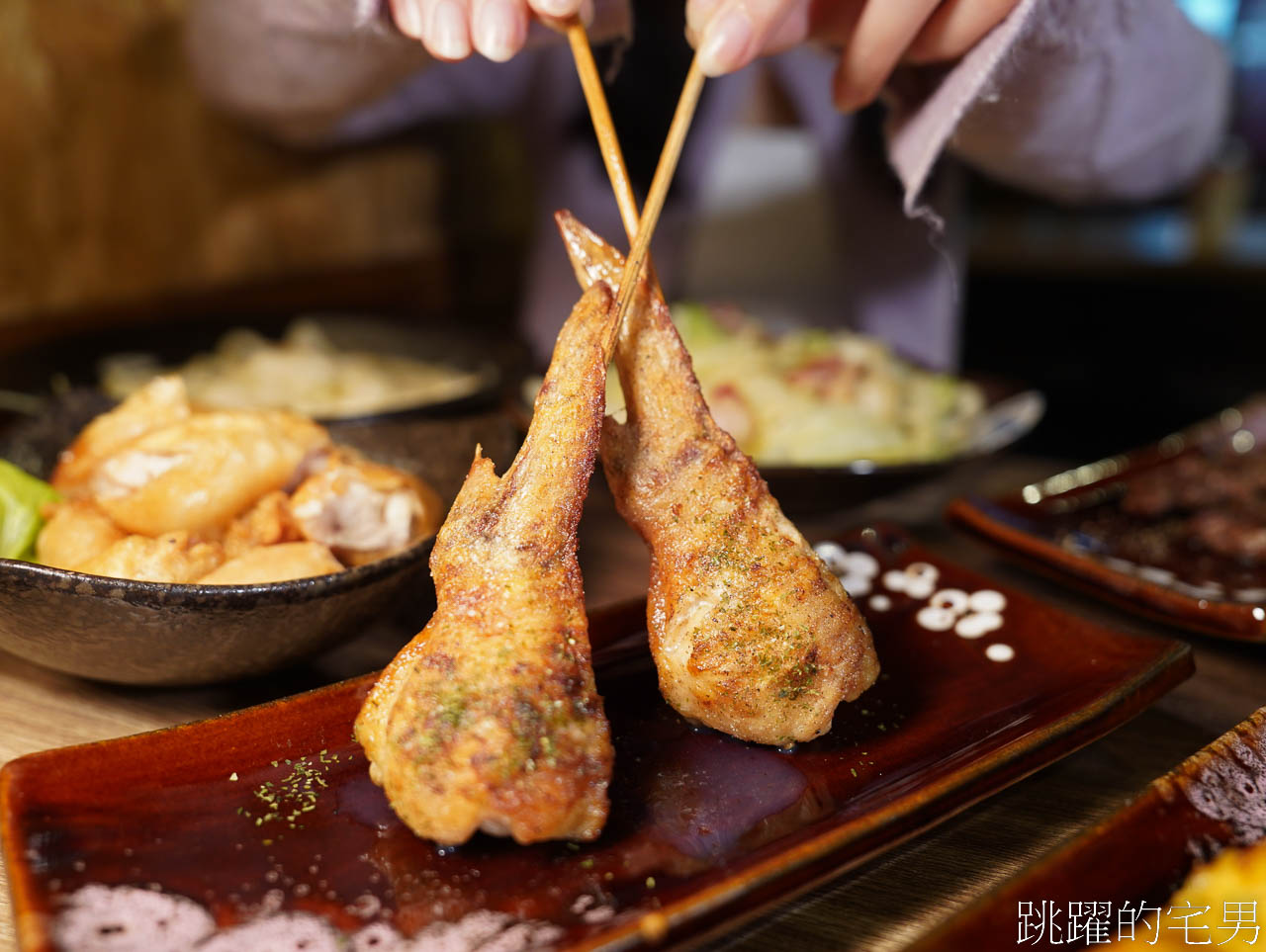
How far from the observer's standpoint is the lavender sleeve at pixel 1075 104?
1672mm

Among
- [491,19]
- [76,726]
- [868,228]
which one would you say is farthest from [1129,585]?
[868,228]

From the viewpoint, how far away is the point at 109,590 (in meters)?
1.23

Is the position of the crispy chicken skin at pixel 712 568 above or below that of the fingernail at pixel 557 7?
below

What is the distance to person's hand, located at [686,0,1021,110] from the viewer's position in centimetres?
141

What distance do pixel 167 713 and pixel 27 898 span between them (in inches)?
22.9

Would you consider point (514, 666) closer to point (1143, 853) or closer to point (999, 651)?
point (1143, 853)

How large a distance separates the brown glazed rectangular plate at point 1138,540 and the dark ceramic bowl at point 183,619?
1.15 metres

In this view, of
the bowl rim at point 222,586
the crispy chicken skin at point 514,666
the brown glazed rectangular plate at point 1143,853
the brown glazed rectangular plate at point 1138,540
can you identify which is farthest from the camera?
the brown glazed rectangular plate at point 1138,540

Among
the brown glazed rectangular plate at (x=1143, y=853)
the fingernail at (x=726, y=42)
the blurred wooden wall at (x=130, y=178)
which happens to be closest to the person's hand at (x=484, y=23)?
the fingernail at (x=726, y=42)

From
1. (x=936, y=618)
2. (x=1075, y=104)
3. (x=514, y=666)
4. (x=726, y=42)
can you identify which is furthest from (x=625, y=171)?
(x=1075, y=104)

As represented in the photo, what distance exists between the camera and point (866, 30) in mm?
1604

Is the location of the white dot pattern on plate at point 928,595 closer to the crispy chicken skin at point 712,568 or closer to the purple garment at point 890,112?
the crispy chicken skin at point 712,568

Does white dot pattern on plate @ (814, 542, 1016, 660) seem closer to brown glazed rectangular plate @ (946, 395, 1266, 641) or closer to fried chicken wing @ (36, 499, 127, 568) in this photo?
brown glazed rectangular plate @ (946, 395, 1266, 641)

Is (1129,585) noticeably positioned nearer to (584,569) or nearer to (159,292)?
(584,569)
